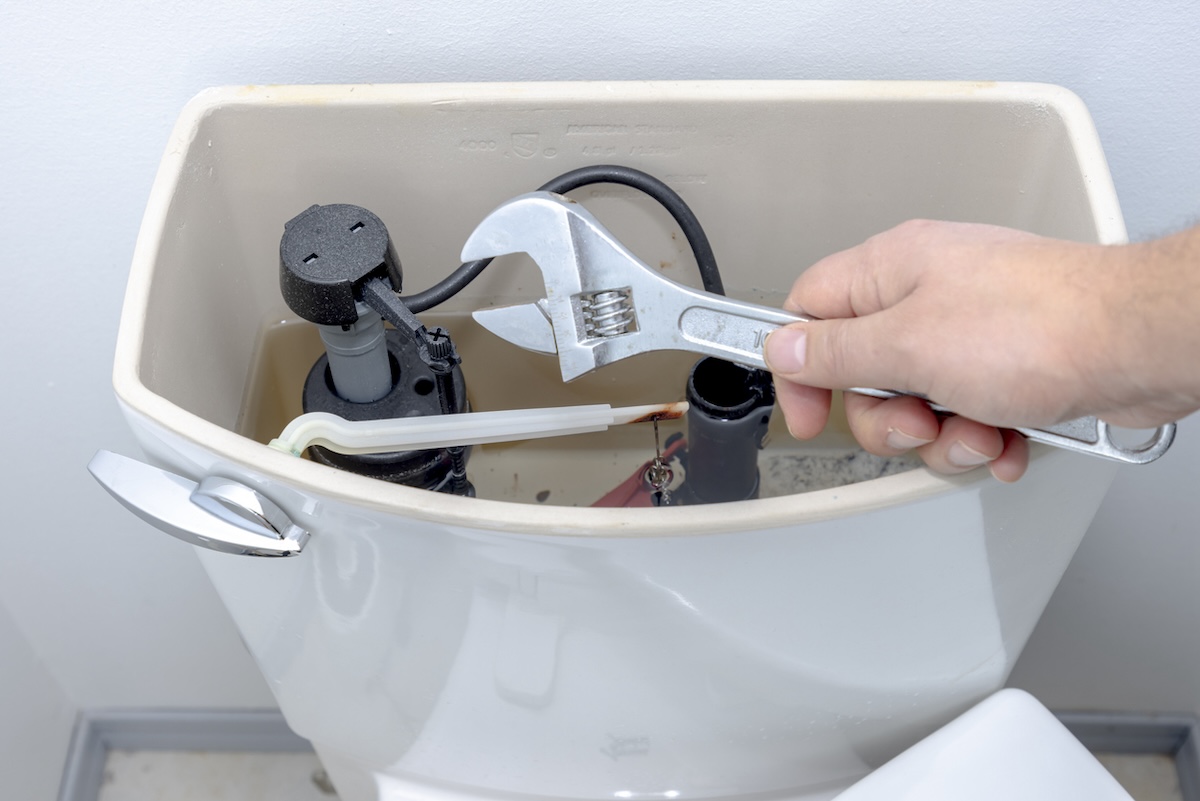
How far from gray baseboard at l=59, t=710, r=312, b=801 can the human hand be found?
68 centimetres

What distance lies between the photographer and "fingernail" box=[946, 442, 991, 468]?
35cm

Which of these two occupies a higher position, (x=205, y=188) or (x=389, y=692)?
(x=205, y=188)

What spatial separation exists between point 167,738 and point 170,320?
616mm

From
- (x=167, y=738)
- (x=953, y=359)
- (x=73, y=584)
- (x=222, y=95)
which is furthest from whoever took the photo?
(x=167, y=738)

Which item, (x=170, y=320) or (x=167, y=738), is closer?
(x=170, y=320)

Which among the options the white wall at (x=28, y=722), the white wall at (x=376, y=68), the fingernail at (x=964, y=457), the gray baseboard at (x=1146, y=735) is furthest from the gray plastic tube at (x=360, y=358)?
the gray baseboard at (x=1146, y=735)

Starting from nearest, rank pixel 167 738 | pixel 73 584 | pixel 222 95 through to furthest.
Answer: pixel 222 95, pixel 73 584, pixel 167 738

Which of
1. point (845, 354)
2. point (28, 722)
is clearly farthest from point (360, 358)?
point (28, 722)

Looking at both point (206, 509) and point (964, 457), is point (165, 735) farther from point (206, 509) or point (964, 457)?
point (964, 457)

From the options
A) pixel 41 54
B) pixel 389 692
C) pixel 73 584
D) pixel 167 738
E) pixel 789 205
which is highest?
pixel 41 54

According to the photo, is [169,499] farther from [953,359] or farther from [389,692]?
[953,359]

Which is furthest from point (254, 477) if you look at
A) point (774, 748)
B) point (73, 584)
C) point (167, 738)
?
point (167, 738)

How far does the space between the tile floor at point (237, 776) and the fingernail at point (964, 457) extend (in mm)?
674

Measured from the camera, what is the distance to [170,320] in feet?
1.41
